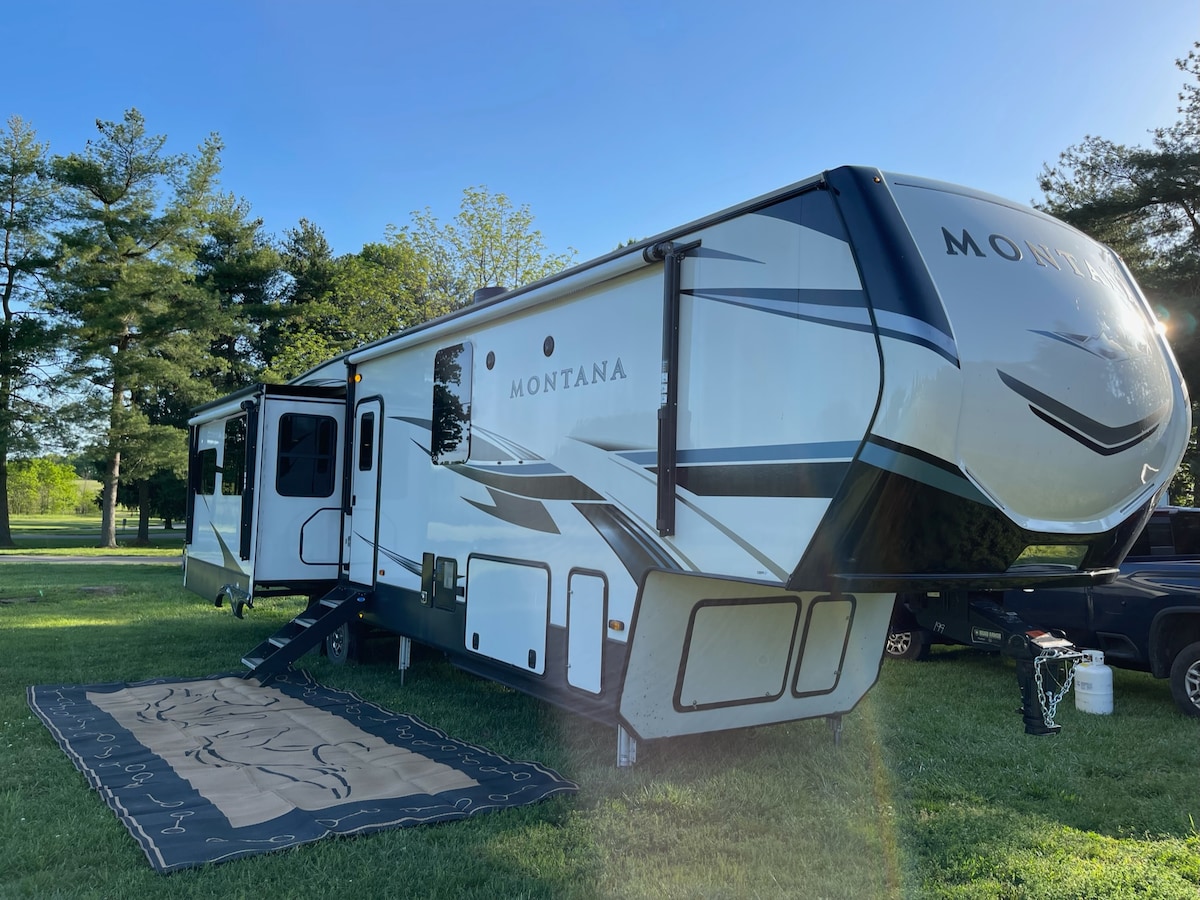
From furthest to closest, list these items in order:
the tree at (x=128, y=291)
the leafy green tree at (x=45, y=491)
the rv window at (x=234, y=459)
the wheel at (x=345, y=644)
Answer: the leafy green tree at (x=45, y=491), the tree at (x=128, y=291), the rv window at (x=234, y=459), the wheel at (x=345, y=644)

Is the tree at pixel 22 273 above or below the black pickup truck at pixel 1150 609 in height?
above

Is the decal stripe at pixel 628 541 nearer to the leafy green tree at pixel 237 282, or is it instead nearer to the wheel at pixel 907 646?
the wheel at pixel 907 646

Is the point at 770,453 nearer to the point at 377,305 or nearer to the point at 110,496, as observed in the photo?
the point at 377,305

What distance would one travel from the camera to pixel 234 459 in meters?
8.78

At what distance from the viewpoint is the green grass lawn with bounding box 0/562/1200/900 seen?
3.73 meters

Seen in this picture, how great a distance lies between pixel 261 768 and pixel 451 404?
8.74 feet

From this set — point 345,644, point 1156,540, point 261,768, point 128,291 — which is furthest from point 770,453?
point 128,291

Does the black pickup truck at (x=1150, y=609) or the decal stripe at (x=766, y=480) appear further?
the black pickup truck at (x=1150, y=609)

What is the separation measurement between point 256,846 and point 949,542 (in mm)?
3273

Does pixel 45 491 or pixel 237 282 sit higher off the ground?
pixel 237 282

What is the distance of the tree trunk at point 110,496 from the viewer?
24.9 meters

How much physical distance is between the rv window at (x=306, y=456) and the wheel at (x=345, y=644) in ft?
4.15

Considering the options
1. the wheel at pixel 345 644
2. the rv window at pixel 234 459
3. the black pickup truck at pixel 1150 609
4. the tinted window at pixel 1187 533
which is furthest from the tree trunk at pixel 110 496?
the tinted window at pixel 1187 533

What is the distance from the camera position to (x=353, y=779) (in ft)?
16.3
